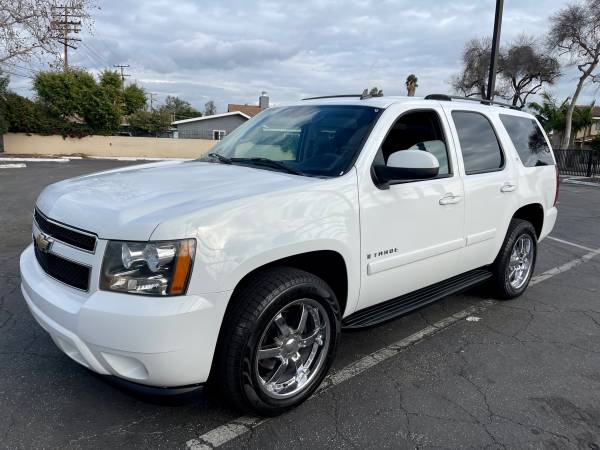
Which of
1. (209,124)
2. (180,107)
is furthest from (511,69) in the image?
(180,107)

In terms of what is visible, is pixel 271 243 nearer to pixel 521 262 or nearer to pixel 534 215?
pixel 521 262

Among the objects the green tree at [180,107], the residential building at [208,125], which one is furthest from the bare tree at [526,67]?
the green tree at [180,107]

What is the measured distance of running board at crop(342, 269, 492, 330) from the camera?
3178 millimetres

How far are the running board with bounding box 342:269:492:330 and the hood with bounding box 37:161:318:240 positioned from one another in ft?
3.34

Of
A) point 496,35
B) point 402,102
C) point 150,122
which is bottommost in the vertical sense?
point 402,102

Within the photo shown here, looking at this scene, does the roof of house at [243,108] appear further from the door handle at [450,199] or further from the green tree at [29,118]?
the door handle at [450,199]

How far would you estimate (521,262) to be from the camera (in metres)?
4.94

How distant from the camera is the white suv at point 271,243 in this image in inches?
88.7

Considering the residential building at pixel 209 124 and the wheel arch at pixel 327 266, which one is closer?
the wheel arch at pixel 327 266

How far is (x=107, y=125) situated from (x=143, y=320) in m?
37.4

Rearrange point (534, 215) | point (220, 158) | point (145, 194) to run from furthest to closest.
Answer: point (534, 215)
point (220, 158)
point (145, 194)

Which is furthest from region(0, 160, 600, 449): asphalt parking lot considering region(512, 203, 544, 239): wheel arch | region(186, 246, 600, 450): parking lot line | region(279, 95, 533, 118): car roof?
region(279, 95, 533, 118): car roof

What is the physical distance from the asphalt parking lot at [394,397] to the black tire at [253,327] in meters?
0.16

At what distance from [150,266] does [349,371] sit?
1.73 metres
